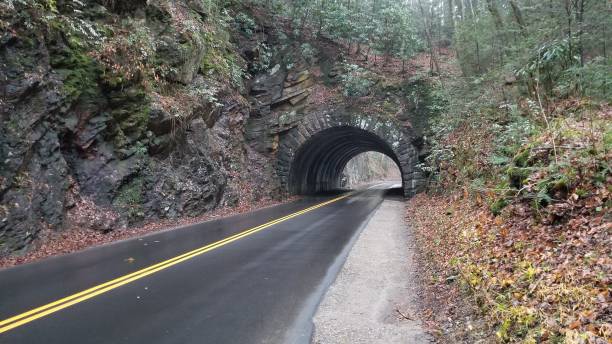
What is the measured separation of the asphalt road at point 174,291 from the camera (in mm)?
4484

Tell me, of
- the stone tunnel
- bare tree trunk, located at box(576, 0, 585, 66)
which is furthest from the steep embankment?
the stone tunnel

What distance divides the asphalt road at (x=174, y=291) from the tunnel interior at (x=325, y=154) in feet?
47.4

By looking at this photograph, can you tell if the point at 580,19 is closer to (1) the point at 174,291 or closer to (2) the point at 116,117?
(1) the point at 174,291

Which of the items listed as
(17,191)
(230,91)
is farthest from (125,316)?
(230,91)

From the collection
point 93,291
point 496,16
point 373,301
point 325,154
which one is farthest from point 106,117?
point 325,154

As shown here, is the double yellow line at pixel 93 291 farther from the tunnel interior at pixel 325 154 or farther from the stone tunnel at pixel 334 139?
the tunnel interior at pixel 325 154

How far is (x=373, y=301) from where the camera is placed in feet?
18.9

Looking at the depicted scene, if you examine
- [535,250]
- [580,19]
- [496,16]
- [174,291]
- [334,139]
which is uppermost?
[496,16]

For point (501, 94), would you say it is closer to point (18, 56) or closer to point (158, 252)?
point (158, 252)

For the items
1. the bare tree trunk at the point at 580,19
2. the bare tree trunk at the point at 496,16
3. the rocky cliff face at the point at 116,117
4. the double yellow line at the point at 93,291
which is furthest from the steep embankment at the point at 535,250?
the rocky cliff face at the point at 116,117

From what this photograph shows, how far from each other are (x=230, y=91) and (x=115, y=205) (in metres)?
10.5

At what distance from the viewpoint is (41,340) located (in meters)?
4.21

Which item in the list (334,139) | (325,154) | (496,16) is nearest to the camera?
(496,16)

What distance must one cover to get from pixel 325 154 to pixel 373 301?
25336 mm
